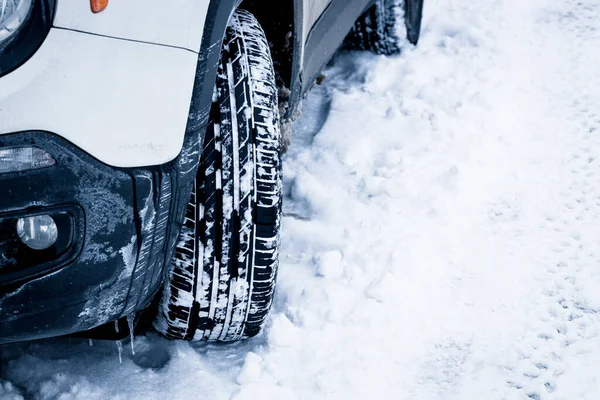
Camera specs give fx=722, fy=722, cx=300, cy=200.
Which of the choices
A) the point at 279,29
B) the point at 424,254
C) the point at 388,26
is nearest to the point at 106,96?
the point at 279,29

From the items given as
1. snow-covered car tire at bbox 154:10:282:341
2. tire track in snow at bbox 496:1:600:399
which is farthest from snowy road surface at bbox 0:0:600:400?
snow-covered car tire at bbox 154:10:282:341

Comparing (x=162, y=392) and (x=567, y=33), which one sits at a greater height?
(x=567, y=33)

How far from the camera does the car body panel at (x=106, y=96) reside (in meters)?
1.34

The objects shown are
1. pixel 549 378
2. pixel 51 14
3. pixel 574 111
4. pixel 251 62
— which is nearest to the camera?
pixel 51 14

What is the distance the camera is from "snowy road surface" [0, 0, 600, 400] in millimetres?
2121

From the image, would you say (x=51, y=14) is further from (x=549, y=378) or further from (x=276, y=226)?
(x=549, y=378)

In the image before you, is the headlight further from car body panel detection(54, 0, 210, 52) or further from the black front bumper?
the black front bumper

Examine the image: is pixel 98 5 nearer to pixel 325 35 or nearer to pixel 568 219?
pixel 325 35

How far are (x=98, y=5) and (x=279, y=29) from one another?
1094 mm

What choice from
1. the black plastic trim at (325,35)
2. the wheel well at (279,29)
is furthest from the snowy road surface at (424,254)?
the wheel well at (279,29)

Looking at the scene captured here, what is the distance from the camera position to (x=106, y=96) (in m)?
1.42

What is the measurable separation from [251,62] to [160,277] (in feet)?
2.06

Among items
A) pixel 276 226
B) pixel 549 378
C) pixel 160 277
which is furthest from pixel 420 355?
pixel 160 277

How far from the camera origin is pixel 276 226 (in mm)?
1958
